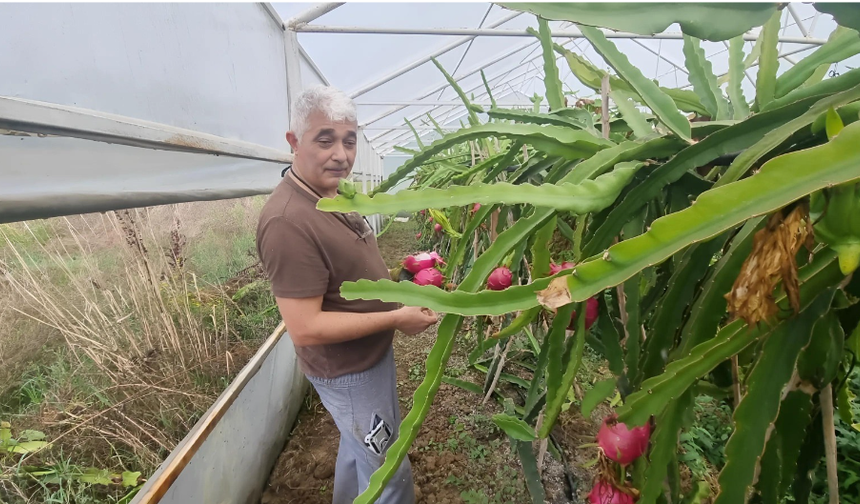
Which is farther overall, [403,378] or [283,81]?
[283,81]

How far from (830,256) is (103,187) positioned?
910mm

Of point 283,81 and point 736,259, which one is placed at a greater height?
point 283,81

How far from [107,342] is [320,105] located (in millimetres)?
696

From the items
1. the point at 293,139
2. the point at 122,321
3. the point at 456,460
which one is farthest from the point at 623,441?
the point at 122,321

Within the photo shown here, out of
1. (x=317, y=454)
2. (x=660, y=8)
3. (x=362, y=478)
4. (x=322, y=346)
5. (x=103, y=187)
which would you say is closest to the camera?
(x=660, y=8)

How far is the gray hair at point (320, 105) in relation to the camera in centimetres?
85

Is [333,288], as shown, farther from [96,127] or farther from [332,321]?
[96,127]

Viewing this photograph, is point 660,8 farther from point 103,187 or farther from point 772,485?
point 103,187

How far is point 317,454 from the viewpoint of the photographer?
1.43 metres

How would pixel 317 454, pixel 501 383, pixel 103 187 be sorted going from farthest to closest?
1. pixel 501 383
2. pixel 317 454
3. pixel 103 187

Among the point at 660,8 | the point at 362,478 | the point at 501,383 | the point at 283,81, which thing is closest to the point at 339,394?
the point at 362,478

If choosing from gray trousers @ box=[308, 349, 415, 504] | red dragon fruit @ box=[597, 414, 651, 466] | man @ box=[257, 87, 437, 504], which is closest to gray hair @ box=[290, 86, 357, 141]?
man @ box=[257, 87, 437, 504]

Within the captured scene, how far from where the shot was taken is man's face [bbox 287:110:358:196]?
86 cm

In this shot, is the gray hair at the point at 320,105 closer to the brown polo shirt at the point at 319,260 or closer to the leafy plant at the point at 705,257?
the brown polo shirt at the point at 319,260
